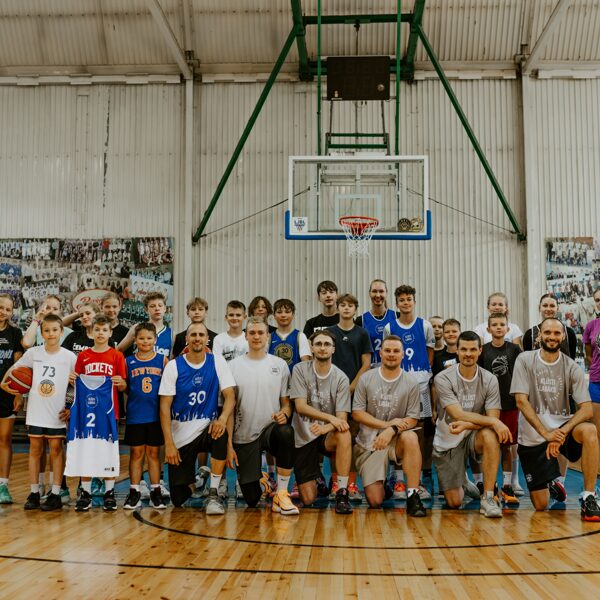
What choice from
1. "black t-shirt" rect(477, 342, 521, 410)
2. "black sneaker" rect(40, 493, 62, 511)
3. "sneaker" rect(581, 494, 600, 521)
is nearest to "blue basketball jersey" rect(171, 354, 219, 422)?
"black sneaker" rect(40, 493, 62, 511)

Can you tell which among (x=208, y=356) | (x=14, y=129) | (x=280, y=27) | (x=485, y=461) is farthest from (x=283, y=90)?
(x=485, y=461)

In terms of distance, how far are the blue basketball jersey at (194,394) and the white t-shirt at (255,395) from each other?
0.23 metres

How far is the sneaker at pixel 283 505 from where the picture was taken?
5160 mm

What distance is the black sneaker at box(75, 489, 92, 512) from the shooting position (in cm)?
528

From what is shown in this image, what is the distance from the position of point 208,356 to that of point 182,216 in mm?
6463

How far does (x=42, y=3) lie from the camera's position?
11703 millimetres

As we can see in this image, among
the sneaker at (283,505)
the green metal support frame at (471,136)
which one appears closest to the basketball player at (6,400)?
the sneaker at (283,505)

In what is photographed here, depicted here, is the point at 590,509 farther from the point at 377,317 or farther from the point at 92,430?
the point at 92,430

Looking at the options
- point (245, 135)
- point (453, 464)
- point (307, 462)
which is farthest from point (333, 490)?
point (245, 135)

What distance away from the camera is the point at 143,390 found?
547 centimetres

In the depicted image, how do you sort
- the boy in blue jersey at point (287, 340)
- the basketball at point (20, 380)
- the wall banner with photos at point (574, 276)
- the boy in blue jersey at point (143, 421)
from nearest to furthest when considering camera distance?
the boy in blue jersey at point (143, 421), the basketball at point (20, 380), the boy in blue jersey at point (287, 340), the wall banner with photos at point (574, 276)

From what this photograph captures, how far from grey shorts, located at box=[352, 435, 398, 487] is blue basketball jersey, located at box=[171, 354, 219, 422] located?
4.16ft

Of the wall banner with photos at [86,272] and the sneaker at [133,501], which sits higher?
the wall banner with photos at [86,272]

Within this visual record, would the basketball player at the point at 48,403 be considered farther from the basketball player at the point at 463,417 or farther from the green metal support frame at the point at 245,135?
the green metal support frame at the point at 245,135
